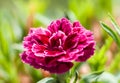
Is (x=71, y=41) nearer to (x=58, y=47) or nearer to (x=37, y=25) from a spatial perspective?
(x=58, y=47)

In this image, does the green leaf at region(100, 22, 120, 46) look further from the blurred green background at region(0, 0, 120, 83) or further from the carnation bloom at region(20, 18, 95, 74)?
the blurred green background at region(0, 0, 120, 83)

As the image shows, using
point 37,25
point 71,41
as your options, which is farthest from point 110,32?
point 37,25

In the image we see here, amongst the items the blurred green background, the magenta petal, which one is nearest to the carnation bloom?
the magenta petal

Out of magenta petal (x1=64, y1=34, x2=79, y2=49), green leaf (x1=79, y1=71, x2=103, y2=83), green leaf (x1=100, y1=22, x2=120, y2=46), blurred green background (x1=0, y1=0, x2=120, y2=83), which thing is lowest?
green leaf (x1=79, y1=71, x2=103, y2=83)

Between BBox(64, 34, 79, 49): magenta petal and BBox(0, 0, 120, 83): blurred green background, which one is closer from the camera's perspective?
BBox(64, 34, 79, 49): magenta petal

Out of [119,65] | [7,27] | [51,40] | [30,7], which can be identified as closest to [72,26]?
[51,40]

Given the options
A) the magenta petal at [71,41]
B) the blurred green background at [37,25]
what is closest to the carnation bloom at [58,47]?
the magenta petal at [71,41]
